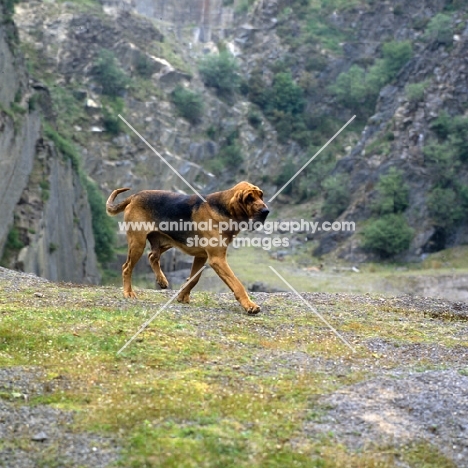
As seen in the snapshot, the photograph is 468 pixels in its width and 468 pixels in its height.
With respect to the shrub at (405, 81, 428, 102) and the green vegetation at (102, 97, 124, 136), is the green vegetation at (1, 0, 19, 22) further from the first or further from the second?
the shrub at (405, 81, 428, 102)

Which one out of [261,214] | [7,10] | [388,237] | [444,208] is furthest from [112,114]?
[261,214]

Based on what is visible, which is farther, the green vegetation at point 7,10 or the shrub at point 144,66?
the shrub at point 144,66

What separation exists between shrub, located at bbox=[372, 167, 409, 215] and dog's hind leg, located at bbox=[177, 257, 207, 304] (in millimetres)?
53912

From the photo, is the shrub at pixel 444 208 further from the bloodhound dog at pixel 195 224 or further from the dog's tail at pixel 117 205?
the bloodhound dog at pixel 195 224

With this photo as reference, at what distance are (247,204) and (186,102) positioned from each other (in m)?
80.4

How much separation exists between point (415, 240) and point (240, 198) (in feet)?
179

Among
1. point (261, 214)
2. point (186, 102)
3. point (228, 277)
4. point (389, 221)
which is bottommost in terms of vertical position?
point (389, 221)

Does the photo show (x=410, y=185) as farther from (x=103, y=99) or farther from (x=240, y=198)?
(x=240, y=198)

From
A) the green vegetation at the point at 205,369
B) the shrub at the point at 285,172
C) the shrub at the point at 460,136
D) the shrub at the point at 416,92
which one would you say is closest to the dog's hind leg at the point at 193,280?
the green vegetation at the point at 205,369

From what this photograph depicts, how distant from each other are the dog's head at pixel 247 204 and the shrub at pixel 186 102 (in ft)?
263

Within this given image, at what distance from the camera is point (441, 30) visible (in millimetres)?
86312

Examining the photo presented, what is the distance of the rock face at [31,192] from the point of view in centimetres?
4734

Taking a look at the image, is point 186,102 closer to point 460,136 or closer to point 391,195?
point 391,195

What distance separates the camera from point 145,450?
9828mm
